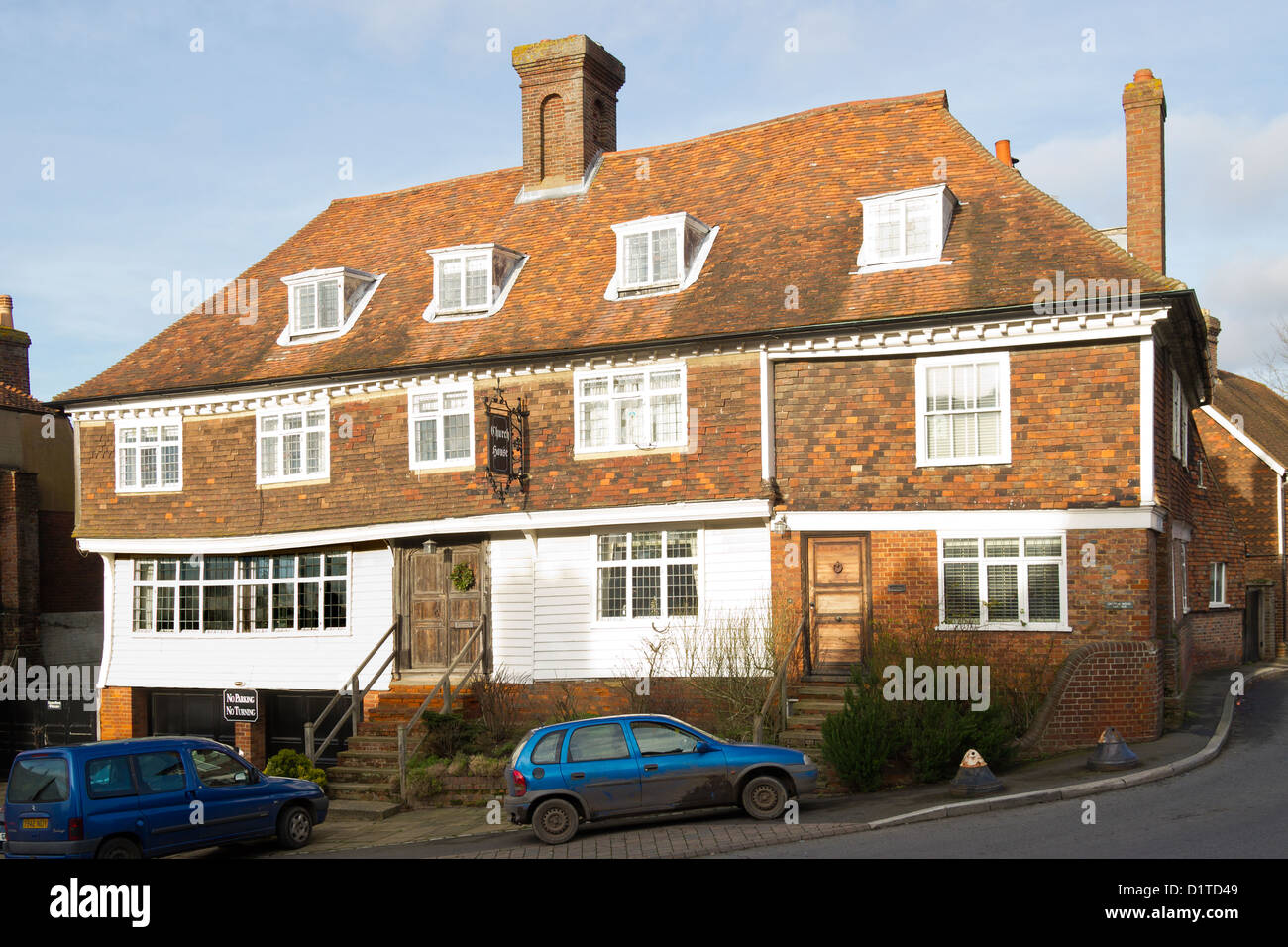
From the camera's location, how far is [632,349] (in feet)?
66.3

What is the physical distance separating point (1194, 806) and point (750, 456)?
848 cm

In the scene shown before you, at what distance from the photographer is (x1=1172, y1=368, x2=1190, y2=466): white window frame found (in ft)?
68.9

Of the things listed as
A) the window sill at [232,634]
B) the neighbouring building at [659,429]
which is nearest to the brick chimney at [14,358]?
the neighbouring building at [659,429]

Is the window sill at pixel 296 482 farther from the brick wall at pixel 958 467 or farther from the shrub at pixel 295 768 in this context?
the brick wall at pixel 958 467

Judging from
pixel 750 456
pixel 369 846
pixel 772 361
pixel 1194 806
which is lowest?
pixel 369 846

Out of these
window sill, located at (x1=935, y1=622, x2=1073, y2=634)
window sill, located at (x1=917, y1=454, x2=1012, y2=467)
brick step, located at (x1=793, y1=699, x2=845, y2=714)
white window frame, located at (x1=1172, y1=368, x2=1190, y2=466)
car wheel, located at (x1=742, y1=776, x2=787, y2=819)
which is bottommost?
car wheel, located at (x1=742, y1=776, x2=787, y2=819)

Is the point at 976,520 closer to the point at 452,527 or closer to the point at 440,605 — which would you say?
the point at 452,527

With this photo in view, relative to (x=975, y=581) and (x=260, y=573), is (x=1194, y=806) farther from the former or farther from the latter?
(x=260, y=573)

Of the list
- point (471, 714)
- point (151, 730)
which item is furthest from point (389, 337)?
point (151, 730)

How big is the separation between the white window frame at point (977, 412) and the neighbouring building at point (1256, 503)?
15649mm

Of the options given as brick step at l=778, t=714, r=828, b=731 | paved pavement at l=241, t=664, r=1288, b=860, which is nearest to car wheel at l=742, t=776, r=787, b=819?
paved pavement at l=241, t=664, r=1288, b=860

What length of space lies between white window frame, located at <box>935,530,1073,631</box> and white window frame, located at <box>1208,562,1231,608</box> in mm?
11637

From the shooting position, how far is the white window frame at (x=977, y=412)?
18.2 metres

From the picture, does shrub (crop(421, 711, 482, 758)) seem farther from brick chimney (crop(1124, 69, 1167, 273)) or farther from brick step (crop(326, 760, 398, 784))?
brick chimney (crop(1124, 69, 1167, 273))
